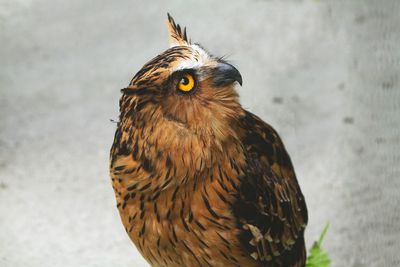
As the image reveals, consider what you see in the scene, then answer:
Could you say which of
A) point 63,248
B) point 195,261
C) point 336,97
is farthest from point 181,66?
point 336,97

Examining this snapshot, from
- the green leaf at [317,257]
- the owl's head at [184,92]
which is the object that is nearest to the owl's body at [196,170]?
the owl's head at [184,92]

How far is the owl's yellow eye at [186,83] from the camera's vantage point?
8.74 ft

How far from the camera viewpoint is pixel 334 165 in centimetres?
515

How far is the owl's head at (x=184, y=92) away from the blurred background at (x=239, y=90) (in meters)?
2.05

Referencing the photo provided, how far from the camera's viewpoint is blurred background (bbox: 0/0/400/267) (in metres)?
4.71

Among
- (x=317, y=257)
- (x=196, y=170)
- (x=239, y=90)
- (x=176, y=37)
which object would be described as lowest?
(x=317, y=257)

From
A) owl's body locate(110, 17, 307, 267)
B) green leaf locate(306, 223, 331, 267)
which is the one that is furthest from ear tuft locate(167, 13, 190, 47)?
green leaf locate(306, 223, 331, 267)

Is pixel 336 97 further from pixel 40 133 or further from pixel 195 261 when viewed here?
pixel 195 261

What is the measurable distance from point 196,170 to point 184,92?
1.17 ft

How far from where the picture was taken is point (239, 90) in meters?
Result: 5.64

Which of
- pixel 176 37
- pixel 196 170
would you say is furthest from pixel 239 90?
pixel 196 170

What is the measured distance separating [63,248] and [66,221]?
10.3 inches

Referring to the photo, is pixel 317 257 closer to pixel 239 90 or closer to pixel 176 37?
pixel 176 37

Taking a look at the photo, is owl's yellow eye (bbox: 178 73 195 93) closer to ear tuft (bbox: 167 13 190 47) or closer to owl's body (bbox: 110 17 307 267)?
owl's body (bbox: 110 17 307 267)
